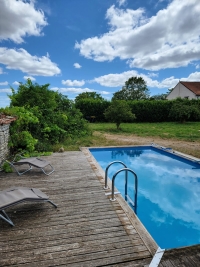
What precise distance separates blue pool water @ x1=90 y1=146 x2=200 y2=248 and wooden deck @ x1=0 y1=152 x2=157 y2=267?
4.20 feet

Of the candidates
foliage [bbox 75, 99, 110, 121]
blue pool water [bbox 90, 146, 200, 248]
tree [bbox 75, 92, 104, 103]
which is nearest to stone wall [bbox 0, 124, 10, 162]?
blue pool water [bbox 90, 146, 200, 248]

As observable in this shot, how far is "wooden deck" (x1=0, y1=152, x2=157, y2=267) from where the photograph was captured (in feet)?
7.28

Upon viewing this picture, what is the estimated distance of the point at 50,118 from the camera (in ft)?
32.4

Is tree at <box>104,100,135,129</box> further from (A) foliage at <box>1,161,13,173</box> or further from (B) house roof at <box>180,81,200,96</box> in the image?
(B) house roof at <box>180,81,200,96</box>

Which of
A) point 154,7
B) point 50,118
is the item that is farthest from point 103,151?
point 154,7

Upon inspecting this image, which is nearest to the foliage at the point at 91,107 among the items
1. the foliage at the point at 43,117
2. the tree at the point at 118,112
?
the tree at the point at 118,112

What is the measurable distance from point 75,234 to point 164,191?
3920 millimetres

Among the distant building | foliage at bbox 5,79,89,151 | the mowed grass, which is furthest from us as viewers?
the distant building

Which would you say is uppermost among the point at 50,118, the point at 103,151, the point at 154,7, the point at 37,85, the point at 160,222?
the point at 154,7

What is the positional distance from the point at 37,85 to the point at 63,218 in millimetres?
8787

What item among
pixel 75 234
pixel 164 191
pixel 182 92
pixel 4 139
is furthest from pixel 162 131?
pixel 182 92

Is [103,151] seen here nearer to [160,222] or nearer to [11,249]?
[160,222]

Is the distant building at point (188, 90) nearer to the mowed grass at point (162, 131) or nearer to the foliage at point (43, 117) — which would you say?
the mowed grass at point (162, 131)

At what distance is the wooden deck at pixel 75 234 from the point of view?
222 centimetres
